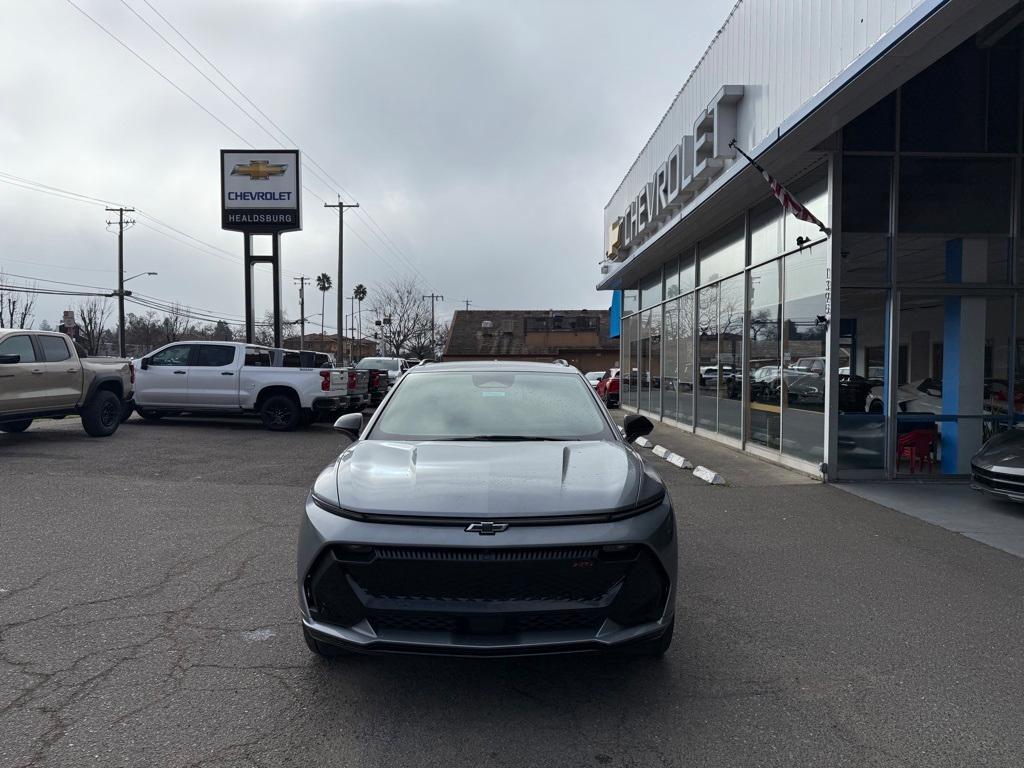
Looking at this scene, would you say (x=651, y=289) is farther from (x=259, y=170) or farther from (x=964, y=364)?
(x=259, y=170)

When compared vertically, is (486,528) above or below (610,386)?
above

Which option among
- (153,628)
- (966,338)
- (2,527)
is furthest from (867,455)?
(2,527)

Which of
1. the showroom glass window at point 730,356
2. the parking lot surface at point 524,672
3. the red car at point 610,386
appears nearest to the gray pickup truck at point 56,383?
the parking lot surface at point 524,672

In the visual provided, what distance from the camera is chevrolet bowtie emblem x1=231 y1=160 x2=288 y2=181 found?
78.2 ft

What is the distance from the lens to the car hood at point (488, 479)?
314cm

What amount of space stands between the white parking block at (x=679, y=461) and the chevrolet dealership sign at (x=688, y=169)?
5397 millimetres

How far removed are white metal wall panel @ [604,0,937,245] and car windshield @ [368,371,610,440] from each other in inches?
205

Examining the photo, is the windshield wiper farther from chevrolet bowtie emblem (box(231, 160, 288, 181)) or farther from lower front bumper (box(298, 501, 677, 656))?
chevrolet bowtie emblem (box(231, 160, 288, 181))

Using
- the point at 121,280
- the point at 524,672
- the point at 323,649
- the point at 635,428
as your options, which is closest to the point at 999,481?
the point at 635,428

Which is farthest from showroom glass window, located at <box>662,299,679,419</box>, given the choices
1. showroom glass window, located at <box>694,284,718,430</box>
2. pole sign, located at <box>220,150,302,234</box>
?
pole sign, located at <box>220,150,302,234</box>

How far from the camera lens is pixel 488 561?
118 inches

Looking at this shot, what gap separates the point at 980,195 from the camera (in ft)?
31.6

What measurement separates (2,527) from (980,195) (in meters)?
12.1

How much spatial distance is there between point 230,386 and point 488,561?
13.3 meters
